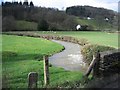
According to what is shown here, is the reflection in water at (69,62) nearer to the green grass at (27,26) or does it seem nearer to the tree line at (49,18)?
the tree line at (49,18)

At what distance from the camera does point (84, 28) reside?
221ft

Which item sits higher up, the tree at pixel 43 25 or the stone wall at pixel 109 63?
the tree at pixel 43 25

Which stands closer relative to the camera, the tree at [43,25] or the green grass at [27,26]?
the green grass at [27,26]

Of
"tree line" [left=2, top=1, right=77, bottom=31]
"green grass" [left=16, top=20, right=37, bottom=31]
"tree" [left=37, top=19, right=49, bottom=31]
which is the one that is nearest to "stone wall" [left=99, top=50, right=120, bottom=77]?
"tree line" [left=2, top=1, right=77, bottom=31]

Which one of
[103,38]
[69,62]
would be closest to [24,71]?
[69,62]

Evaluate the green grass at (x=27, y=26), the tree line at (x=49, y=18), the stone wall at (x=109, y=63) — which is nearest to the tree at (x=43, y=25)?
the tree line at (x=49, y=18)

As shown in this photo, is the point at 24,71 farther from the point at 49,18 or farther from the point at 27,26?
the point at 49,18

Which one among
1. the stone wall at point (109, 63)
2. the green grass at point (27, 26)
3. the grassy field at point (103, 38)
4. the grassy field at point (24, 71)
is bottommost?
the grassy field at point (24, 71)

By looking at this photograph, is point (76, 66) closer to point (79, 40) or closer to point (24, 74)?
point (24, 74)

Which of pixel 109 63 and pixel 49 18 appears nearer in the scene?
pixel 109 63

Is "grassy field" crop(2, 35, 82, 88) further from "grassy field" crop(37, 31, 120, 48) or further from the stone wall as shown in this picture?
"grassy field" crop(37, 31, 120, 48)

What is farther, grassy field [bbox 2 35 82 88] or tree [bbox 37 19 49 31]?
tree [bbox 37 19 49 31]

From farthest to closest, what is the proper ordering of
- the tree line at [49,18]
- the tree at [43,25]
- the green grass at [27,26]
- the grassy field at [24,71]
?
the tree at [43,25] → the green grass at [27,26] → the tree line at [49,18] → the grassy field at [24,71]

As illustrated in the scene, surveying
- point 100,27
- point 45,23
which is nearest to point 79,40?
point 45,23
